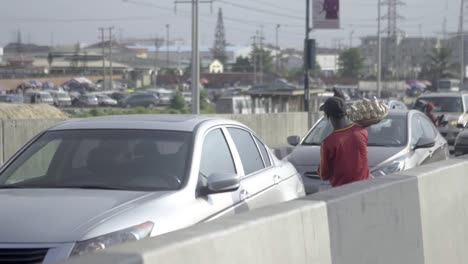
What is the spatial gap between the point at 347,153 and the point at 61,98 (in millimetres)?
67508

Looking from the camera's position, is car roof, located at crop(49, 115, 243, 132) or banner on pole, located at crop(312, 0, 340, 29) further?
banner on pole, located at crop(312, 0, 340, 29)

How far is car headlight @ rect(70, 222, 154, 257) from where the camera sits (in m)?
5.80

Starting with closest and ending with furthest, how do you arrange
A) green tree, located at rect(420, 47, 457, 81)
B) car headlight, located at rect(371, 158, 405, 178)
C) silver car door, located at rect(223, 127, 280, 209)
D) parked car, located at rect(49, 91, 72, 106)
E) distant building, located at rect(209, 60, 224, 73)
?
silver car door, located at rect(223, 127, 280, 209)
car headlight, located at rect(371, 158, 405, 178)
parked car, located at rect(49, 91, 72, 106)
green tree, located at rect(420, 47, 457, 81)
distant building, located at rect(209, 60, 224, 73)

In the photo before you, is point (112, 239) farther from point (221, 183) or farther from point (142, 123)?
point (142, 123)

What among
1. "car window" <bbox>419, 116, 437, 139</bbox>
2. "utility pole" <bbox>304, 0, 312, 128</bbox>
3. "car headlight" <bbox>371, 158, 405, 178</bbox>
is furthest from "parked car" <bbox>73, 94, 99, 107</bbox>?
"car headlight" <bbox>371, 158, 405, 178</bbox>

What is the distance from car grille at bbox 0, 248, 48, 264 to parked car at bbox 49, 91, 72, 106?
67.3 meters

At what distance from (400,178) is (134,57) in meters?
149

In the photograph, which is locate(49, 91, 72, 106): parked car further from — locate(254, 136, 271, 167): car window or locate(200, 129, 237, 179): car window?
locate(200, 129, 237, 179): car window

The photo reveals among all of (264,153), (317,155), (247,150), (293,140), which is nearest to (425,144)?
(317,155)

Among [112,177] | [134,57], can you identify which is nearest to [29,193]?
[112,177]

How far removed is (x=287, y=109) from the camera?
154 feet

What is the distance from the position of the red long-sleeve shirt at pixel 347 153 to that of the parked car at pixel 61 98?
64.5 meters

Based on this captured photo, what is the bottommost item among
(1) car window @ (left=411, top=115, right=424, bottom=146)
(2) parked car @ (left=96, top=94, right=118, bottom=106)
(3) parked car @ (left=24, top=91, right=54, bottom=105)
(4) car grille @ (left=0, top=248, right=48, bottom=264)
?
(2) parked car @ (left=96, top=94, right=118, bottom=106)

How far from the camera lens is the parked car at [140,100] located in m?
74.9
